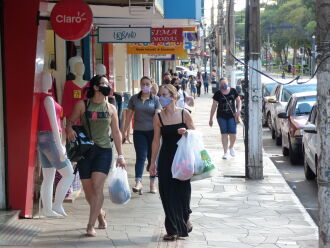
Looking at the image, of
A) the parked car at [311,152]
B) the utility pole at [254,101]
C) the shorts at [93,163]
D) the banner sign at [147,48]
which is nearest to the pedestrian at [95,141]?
the shorts at [93,163]

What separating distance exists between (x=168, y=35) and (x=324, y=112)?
14007 mm

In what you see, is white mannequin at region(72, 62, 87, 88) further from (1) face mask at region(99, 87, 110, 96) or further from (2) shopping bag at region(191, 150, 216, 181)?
(2) shopping bag at region(191, 150, 216, 181)

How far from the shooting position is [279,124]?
63.2ft

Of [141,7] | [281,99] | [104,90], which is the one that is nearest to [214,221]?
[104,90]

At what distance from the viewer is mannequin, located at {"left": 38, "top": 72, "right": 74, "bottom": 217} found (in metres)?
8.64

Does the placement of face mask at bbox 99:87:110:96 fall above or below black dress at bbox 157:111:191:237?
above

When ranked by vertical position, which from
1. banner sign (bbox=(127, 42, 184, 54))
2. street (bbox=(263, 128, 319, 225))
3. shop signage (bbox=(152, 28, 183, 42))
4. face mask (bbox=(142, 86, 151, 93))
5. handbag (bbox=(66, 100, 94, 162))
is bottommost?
street (bbox=(263, 128, 319, 225))

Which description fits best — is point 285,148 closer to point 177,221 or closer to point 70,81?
point 70,81

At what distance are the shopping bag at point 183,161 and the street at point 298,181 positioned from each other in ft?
8.00

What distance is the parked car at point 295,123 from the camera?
15.5 meters

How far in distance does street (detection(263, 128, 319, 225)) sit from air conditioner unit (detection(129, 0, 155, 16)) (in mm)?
3826

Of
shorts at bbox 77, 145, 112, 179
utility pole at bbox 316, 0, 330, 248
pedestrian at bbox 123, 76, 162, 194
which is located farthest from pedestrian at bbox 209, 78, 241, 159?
utility pole at bbox 316, 0, 330, 248

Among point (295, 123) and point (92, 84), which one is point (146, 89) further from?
point (295, 123)

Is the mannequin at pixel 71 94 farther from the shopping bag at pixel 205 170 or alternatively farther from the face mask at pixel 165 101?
the shopping bag at pixel 205 170
